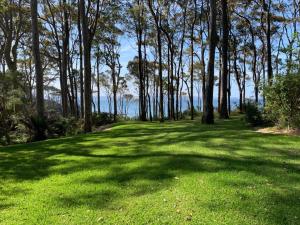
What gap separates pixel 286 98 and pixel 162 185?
5937mm

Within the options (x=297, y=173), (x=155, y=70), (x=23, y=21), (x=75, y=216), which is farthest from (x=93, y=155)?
(x=155, y=70)

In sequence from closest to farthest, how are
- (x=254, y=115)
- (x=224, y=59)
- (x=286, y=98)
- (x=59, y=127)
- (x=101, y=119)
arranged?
(x=286, y=98)
(x=254, y=115)
(x=59, y=127)
(x=224, y=59)
(x=101, y=119)

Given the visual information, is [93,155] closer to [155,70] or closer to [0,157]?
[0,157]

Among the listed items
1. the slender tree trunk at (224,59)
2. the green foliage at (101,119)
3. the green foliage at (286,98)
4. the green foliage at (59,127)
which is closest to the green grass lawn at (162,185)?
the green foliage at (286,98)

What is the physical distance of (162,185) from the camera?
539 cm

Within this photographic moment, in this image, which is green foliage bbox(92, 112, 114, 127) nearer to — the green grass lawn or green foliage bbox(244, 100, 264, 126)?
green foliage bbox(244, 100, 264, 126)

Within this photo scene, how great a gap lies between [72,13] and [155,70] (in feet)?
55.9

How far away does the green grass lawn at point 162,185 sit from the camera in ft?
14.0

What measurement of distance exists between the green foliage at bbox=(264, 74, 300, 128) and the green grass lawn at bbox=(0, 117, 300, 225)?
1.13 metres

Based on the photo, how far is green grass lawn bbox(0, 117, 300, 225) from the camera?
4.27 m

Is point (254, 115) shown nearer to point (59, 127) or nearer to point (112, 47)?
point (59, 127)

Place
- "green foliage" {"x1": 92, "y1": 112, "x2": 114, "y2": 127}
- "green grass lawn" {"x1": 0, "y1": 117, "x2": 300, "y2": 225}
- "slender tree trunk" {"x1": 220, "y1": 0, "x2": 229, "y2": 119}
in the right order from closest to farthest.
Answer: "green grass lawn" {"x1": 0, "y1": 117, "x2": 300, "y2": 225} → "slender tree trunk" {"x1": 220, "y1": 0, "x2": 229, "y2": 119} → "green foliage" {"x1": 92, "y1": 112, "x2": 114, "y2": 127}

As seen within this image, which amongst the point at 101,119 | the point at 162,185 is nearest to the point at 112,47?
the point at 101,119

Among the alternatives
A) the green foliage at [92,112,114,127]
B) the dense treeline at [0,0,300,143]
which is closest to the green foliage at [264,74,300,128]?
the dense treeline at [0,0,300,143]
